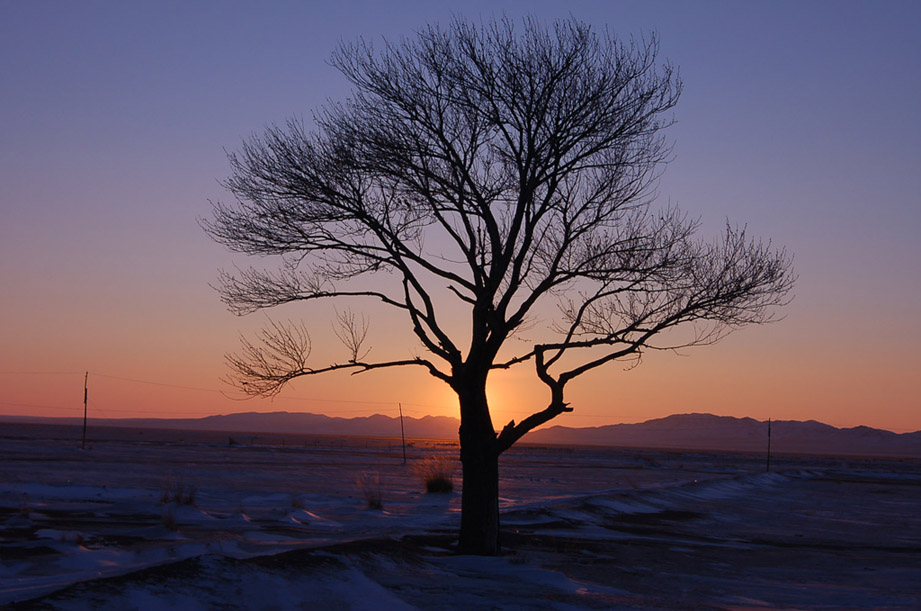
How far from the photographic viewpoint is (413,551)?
12594 millimetres

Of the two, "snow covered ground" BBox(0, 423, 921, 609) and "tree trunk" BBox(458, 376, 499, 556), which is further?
"tree trunk" BBox(458, 376, 499, 556)

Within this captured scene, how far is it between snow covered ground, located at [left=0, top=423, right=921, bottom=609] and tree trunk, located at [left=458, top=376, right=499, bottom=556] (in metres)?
0.40

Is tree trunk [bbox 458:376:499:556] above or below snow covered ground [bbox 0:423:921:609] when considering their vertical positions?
above

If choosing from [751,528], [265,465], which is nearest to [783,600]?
[751,528]

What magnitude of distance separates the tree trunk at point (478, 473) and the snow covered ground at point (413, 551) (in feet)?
1.31

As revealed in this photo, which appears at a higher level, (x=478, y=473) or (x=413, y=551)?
(x=478, y=473)

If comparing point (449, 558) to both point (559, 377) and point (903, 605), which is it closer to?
point (559, 377)

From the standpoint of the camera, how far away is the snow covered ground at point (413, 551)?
9219mm

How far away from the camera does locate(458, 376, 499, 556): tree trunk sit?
12555 millimetres

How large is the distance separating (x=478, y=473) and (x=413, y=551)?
1442 mm

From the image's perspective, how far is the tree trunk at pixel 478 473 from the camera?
12.6m

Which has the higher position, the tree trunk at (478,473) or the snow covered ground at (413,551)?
the tree trunk at (478,473)

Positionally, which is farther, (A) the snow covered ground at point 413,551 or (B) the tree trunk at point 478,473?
(B) the tree trunk at point 478,473

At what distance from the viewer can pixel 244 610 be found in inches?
329
